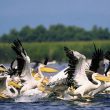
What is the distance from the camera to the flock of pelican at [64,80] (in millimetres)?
Answer: 20364

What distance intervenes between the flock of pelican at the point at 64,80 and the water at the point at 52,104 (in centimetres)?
36

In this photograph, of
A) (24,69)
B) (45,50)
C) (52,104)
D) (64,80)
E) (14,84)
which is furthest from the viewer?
(45,50)

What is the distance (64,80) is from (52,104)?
1.35 m

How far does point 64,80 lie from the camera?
69.3ft

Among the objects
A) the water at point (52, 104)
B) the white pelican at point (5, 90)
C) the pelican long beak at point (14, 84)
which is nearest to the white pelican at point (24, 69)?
the white pelican at point (5, 90)

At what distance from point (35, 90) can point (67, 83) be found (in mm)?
1345

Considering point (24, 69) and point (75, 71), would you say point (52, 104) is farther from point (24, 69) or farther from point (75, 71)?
point (24, 69)

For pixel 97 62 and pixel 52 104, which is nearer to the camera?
pixel 52 104

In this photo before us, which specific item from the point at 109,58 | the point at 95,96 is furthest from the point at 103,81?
the point at 109,58

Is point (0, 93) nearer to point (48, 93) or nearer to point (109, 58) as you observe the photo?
point (48, 93)

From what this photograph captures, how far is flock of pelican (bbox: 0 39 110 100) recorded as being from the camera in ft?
66.8

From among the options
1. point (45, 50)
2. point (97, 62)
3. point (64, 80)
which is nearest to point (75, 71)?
point (64, 80)

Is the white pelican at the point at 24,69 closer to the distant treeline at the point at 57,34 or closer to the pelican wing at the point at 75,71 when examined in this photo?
the pelican wing at the point at 75,71

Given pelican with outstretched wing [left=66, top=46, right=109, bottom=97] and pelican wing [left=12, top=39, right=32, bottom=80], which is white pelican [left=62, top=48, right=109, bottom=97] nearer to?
pelican with outstretched wing [left=66, top=46, right=109, bottom=97]
